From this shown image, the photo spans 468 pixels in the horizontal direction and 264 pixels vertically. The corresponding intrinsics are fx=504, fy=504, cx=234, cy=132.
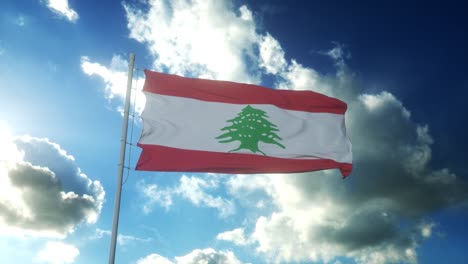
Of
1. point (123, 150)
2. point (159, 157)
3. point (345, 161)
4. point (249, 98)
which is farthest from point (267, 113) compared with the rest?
point (123, 150)

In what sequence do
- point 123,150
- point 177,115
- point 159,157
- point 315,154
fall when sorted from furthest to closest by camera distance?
1. point 315,154
2. point 177,115
3. point 159,157
4. point 123,150

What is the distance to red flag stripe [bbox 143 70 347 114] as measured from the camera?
2089cm

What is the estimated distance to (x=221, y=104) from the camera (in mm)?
22016

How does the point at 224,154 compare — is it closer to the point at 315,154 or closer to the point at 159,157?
the point at 159,157

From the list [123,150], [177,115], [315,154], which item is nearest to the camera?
[123,150]

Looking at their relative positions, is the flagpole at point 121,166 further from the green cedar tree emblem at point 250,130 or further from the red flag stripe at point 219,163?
the green cedar tree emblem at point 250,130

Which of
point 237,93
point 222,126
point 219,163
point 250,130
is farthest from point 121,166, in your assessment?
point 237,93

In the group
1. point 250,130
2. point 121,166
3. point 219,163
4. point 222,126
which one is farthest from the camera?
point 250,130

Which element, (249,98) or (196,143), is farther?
(249,98)

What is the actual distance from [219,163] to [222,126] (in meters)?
1.84

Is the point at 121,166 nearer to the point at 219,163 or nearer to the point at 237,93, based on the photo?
the point at 219,163

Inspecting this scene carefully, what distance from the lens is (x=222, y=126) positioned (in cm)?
2152

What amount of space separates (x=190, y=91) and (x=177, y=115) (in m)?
1.38

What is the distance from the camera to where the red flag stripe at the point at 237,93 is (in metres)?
20.9
